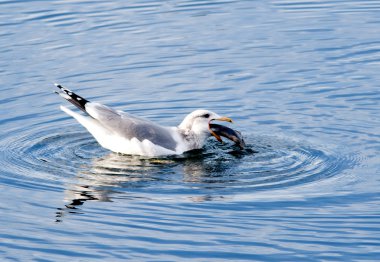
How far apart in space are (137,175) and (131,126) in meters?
1.54

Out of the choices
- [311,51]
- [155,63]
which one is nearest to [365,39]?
[311,51]

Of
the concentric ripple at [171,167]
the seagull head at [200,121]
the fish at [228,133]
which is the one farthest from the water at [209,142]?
the seagull head at [200,121]

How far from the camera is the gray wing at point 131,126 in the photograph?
15969 millimetres

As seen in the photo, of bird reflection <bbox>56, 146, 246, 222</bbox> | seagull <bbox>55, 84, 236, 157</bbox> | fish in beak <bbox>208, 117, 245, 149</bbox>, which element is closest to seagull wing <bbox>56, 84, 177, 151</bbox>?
seagull <bbox>55, 84, 236, 157</bbox>

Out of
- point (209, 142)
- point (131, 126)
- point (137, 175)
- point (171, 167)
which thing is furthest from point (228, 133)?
point (137, 175)

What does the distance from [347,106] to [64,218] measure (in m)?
6.55

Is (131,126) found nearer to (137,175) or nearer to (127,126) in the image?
(127,126)

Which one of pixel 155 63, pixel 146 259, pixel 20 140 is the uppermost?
pixel 155 63

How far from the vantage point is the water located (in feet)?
39.3

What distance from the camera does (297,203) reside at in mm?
13031

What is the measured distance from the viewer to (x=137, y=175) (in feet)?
48.3

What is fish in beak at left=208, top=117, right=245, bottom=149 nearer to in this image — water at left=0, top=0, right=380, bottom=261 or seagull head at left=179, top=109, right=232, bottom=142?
seagull head at left=179, top=109, right=232, bottom=142

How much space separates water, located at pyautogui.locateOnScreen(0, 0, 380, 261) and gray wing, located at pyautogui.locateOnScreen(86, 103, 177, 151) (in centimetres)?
40

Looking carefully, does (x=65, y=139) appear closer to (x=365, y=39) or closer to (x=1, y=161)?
(x=1, y=161)
